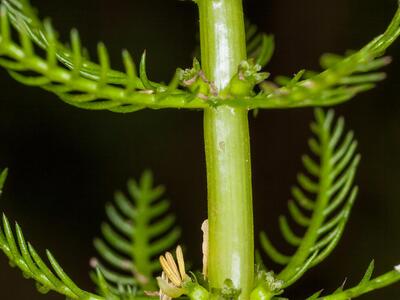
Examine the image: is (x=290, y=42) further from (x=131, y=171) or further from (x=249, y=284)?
(x=249, y=284)

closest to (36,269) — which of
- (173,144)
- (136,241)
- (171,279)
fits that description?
(171,279)

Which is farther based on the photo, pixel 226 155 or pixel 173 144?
pixel 173 144

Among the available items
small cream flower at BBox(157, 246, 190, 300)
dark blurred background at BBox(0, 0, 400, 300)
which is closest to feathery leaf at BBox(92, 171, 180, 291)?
small cream flower at BBox(157, 246, 190, 300)

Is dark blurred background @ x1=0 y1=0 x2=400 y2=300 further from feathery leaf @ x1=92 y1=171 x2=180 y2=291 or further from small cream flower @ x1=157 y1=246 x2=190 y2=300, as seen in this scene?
small cream flower @ x1=157 y1=246 x2=190 y2=300

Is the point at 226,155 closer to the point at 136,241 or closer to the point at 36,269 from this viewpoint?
the point at 36,269

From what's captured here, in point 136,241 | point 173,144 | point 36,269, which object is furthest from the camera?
point 173,144
